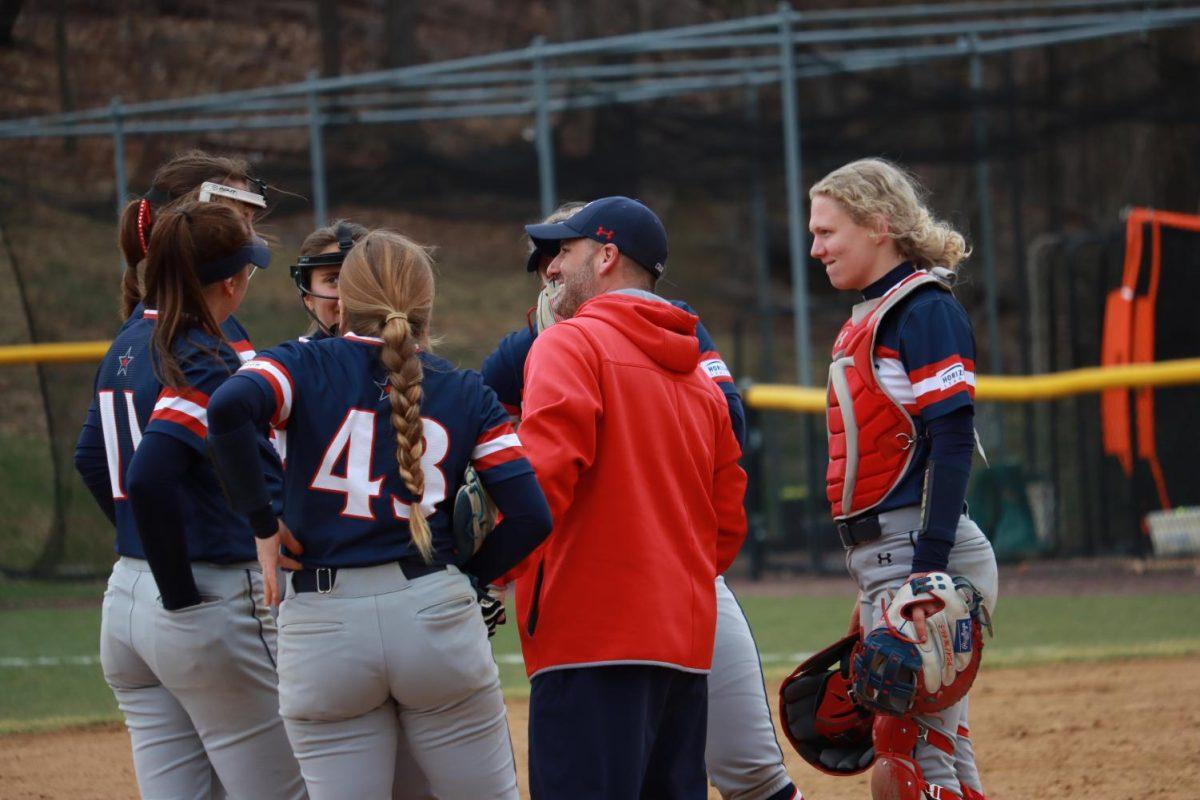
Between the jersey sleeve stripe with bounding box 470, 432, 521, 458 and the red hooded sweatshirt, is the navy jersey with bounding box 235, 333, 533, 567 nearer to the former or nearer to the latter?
the jersey sleeve stripe with bounding box 470, 432, 521, 458

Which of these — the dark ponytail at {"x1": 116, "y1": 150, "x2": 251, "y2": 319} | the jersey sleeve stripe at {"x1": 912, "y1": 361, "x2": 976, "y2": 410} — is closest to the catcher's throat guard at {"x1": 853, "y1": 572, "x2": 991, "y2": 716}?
the jersey sleeve stripe at {"x1": 912, "y1": 361, "x2": 976, "y2": 410}

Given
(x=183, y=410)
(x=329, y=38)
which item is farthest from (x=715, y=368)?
(x=329, y=38)

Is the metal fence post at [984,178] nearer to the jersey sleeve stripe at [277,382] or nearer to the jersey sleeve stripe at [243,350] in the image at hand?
the jersey sleeve stripe at [243,350]

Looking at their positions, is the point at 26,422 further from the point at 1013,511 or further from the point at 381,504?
the point at 381,504

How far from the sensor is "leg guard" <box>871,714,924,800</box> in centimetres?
362

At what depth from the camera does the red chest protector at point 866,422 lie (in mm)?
3744

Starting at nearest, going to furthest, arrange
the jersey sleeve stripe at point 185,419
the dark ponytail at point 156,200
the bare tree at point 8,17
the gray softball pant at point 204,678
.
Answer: the jersey sleeve stripe at point 185,419
the gray softball pant at point 204,678
the dark ponytail at point 156,200
the bare tree at point 8,17

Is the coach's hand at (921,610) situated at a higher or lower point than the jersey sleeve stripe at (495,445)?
lower

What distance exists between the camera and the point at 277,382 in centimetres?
288

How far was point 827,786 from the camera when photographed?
17.1 feet

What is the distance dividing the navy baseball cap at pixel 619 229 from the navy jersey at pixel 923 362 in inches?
30.9

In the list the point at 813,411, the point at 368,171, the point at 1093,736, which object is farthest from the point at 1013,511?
the point at 368,171

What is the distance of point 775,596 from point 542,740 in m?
6.92

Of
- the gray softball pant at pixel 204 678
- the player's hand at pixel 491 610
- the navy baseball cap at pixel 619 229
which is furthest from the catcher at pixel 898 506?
the gray softball pant at pixel 204 678
